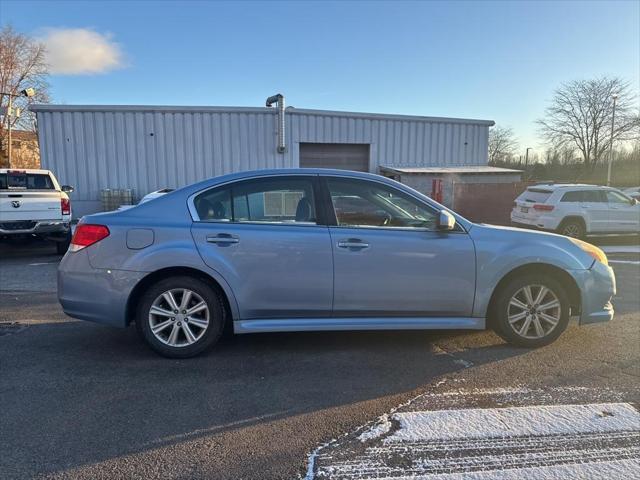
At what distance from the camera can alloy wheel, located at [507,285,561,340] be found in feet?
14.0

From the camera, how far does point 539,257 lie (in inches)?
166

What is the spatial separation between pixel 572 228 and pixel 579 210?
0.51 m

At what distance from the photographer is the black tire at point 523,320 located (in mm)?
4227

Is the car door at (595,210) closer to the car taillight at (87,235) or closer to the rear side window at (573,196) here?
the rear side window at (573,196)

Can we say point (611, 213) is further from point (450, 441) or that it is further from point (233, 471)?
point (233, 471)

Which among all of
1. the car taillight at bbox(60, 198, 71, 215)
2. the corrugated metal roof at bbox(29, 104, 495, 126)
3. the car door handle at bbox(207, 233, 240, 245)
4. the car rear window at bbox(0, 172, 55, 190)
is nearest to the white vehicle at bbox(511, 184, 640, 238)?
the corrugated metal roof at bbox(29, 104, 495, 126)

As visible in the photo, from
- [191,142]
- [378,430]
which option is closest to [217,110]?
[191,142]

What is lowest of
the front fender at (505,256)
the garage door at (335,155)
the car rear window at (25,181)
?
the front fender at (505,256)

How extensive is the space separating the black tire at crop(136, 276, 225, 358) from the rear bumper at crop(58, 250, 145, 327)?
160 millimetres

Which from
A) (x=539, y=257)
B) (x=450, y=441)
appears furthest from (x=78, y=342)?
(x=539, y=257)

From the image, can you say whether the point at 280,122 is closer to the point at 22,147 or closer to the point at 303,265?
the point at 303,265

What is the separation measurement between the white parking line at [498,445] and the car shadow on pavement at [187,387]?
302 mm

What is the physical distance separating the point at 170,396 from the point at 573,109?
193 feet

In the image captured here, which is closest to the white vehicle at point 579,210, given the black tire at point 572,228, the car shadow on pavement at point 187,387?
the black tire at point 572,228
